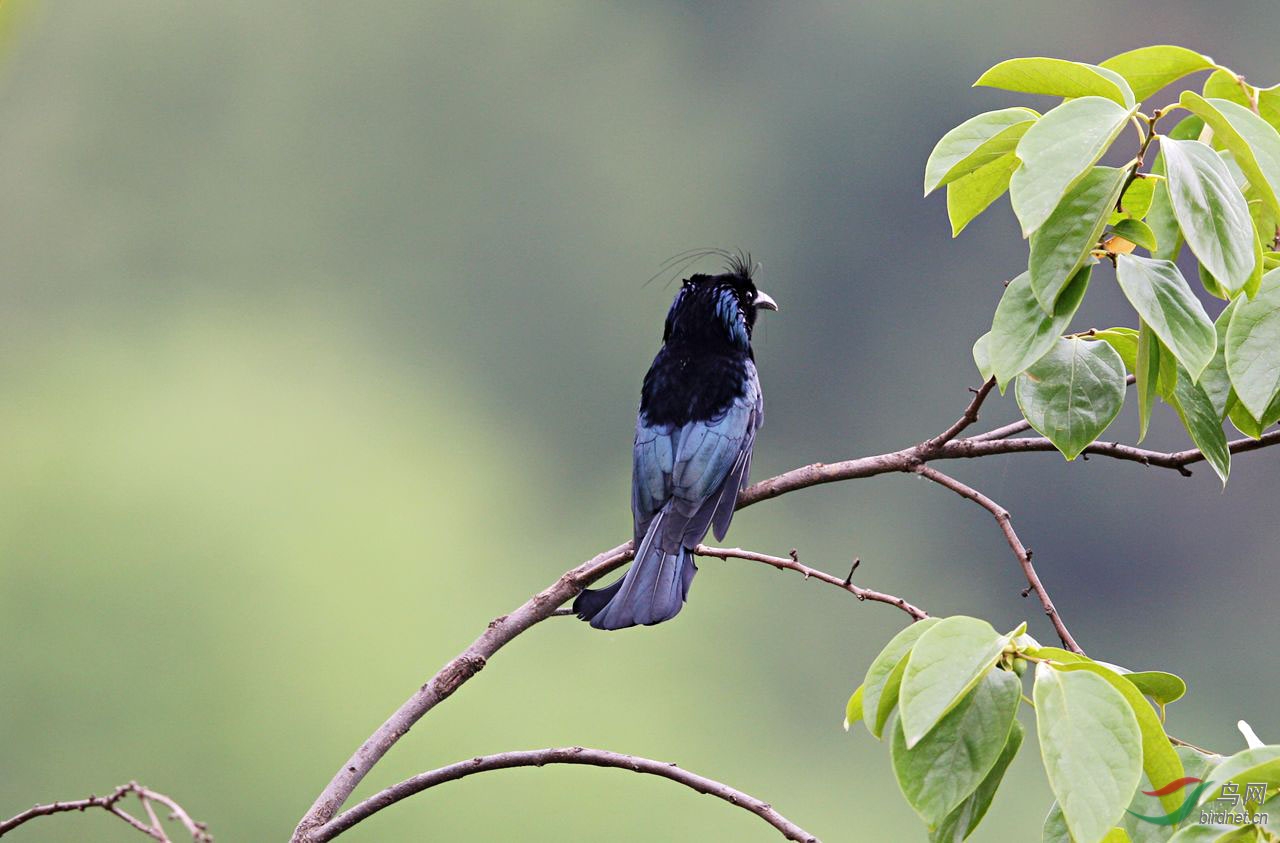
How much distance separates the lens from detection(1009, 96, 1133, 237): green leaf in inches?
29.3

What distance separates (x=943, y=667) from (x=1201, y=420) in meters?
0.32

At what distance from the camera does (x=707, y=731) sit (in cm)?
885

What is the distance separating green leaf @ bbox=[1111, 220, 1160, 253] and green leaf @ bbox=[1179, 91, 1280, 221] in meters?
0.10

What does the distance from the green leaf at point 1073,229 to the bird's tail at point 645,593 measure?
98 cm

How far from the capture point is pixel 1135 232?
0.90 m

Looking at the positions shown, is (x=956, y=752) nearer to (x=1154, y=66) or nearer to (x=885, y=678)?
(x=885, y=678)

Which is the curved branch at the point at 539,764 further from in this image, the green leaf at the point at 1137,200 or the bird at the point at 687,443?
the green leaf at the point at 1137,200

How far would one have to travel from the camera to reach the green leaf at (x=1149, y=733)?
2.51 feet

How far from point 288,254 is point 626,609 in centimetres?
889

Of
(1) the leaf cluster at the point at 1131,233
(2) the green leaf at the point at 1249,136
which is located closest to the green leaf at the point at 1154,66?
(1) the leaf cluster at the point at 1131,233

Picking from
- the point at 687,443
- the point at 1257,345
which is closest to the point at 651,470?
A: the point at 687,443

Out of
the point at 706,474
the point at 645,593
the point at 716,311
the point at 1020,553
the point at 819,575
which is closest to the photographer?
the point at 1020,553

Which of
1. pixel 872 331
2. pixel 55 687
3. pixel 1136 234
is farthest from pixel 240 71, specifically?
pixel 1136 234

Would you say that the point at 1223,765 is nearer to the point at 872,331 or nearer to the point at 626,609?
the point at 626,609
